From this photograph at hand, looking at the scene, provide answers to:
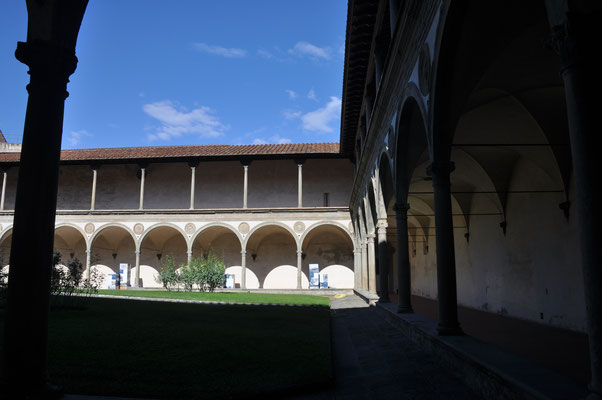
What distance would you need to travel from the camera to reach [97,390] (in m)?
3.96

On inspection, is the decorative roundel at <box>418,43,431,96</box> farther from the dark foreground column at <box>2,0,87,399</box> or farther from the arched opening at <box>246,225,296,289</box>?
the arched opening at <box>246,225,296,289</box>

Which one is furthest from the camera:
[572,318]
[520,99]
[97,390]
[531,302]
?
[531,302]

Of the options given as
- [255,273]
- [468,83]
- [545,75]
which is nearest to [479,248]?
[545,75]

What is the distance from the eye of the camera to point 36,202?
11.8 ft

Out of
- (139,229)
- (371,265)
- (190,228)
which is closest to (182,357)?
(371,265)

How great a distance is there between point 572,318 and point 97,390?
8.84 meters

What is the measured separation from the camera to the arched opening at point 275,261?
29.0 metres

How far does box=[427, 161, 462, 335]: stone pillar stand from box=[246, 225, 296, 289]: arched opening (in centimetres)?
2271

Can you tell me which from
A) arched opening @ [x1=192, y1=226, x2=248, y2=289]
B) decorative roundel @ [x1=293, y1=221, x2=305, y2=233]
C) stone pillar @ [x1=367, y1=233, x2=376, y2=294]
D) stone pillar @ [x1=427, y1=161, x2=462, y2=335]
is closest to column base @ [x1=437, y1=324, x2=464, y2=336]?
stone pillar @ [x1=427, y1=161, x2=462, y2=335]

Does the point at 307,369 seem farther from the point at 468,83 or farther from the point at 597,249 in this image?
the point at 468,83

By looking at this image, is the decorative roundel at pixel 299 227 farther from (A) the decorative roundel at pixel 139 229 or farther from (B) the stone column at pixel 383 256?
(B) the stone column at pixel 383 256

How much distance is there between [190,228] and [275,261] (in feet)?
19.9

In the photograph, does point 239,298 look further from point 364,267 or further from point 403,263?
point 403,263

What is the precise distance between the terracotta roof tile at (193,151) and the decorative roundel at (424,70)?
18.9 metres
